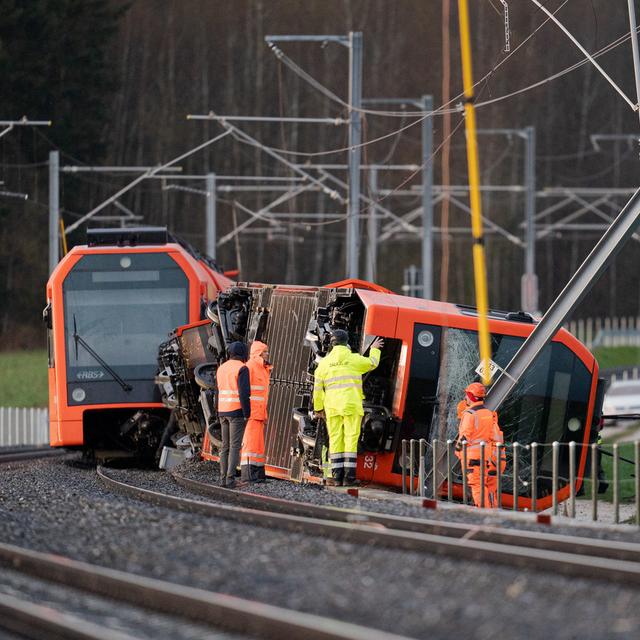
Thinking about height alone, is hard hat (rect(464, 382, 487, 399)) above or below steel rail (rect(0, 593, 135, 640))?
above

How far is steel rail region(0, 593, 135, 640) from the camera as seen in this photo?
25.5ft

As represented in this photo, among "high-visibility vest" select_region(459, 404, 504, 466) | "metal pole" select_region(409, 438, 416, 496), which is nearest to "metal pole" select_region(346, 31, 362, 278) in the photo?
"metal pole" select_region(409, 438, 416, 496)

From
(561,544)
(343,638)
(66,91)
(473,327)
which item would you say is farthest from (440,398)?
(66,91)

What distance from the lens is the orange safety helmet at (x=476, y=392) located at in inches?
639

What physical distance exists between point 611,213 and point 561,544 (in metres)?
79.7

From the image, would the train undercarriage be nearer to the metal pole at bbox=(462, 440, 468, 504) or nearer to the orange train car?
the orange train car

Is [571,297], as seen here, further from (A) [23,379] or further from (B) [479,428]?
(A) [23,379]

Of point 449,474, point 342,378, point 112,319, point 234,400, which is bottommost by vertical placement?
point 449,474

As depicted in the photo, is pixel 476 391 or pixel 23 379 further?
pixel 23 379

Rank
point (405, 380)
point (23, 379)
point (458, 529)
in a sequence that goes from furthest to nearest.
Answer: point (23, 379) → point (405, 380) → point (458, 529)

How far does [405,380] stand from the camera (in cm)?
1753

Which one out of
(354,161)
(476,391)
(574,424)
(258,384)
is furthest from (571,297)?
(354,161)

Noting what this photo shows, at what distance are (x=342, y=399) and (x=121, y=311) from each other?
781 cm

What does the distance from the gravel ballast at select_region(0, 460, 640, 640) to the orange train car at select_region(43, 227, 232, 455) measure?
9.00 metres
